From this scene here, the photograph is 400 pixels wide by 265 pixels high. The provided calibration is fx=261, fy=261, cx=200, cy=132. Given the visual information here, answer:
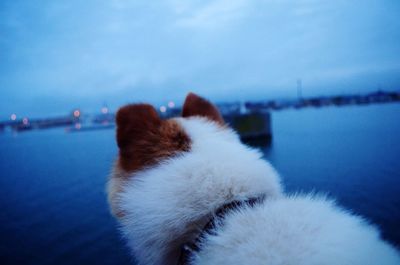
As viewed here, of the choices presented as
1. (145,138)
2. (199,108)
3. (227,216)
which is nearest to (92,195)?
(199,108)

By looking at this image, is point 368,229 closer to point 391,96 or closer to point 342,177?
point 342,177

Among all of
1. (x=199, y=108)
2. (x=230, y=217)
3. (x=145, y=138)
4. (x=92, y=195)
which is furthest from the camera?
(x=92, y=195)

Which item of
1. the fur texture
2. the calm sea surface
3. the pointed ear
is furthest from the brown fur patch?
the calm sea surface

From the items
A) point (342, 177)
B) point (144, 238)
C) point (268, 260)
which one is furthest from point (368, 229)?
point (342, 177)

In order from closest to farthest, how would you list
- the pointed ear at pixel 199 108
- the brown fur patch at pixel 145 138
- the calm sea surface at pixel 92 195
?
the brown fur patch at pixel 145 138, the pointed ear at pixel 199 108, the calm sea surface at pixel 92 195

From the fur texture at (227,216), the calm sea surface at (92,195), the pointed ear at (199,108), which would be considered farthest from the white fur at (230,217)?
the calm sea surface at (92,195)

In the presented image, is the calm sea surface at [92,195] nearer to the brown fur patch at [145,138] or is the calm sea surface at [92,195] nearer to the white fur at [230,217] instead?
the brown fur patch at [145,138]

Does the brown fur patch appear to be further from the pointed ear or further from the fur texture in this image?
the pointed ear

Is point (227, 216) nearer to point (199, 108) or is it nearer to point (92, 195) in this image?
point (199, 108)
